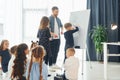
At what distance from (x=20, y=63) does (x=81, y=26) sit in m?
2.99

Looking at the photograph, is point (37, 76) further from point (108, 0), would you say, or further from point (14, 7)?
point (108, 0)

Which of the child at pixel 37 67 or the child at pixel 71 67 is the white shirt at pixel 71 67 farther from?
the child at pixel 37 67

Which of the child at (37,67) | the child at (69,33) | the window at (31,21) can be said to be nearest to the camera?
the child at (37,67)

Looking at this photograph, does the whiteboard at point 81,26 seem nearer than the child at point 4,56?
No

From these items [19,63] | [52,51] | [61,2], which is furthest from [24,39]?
[19,63]

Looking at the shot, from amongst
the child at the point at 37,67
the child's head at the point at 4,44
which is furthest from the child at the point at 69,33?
the child at the point at 37,67

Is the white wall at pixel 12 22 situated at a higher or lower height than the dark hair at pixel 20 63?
higher

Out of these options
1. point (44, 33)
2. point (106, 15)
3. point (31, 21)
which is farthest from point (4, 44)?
point (106, 15)

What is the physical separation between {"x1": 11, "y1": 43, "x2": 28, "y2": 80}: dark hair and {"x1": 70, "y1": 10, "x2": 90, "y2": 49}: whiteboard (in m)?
2.84

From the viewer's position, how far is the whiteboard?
6.43 metres

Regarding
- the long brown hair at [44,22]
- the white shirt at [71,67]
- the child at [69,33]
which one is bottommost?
the white shirt at [71,67]

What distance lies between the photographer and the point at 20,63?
3730 millimetres

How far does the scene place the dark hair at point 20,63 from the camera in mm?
3674

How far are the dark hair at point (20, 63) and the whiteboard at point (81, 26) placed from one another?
2.84 m
